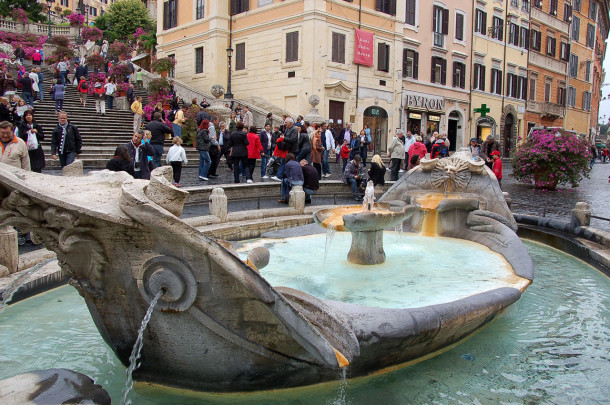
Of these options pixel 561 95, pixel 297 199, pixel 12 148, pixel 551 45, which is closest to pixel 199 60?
pixel 297 199

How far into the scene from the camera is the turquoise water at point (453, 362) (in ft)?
10.8

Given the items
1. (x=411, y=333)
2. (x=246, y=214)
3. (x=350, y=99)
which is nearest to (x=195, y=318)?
(x=411, y=333)

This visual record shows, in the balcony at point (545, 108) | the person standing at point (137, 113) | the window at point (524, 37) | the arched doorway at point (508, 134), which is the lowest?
the person standing at point (137, 113)

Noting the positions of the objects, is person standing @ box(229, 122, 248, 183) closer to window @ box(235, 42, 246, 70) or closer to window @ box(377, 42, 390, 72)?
window @ box(235, 42, 246, 70)

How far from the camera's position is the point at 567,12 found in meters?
43.8

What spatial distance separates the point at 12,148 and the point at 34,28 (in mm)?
43736

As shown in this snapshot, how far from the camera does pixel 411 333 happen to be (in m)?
3.35

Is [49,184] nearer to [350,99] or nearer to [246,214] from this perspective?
[246,214]

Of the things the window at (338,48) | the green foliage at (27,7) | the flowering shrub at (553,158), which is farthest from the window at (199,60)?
the green foliage at (27,7)

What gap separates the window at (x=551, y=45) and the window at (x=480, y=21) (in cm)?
1011

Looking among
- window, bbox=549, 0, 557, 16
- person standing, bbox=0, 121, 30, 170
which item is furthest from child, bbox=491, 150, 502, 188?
window, bbox=549, 0, 557, 16

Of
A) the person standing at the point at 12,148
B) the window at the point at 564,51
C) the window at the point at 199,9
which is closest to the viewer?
the person standing at the point at 12,148

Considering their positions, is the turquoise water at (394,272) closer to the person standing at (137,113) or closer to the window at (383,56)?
the person standing at (137,113)

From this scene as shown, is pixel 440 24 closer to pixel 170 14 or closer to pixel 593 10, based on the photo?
pixel 170 14
